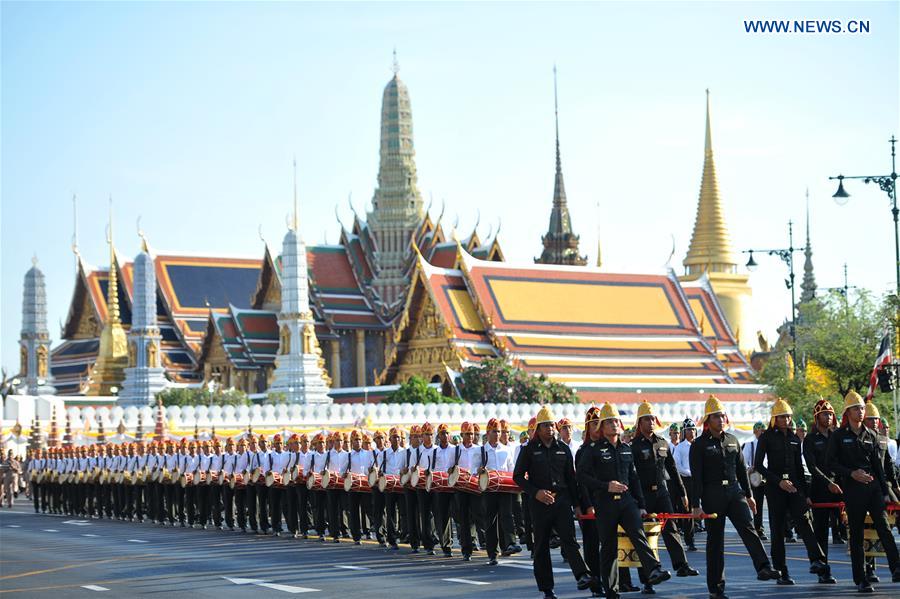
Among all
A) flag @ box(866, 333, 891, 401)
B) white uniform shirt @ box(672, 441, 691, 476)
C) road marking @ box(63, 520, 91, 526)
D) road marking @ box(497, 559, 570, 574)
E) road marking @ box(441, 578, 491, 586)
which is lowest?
road marking @ box(63, 520, 91, 526)

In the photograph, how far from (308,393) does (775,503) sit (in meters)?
50.2

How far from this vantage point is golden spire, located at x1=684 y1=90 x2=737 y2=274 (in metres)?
84.3

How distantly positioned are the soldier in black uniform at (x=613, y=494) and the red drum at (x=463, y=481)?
5032 mm

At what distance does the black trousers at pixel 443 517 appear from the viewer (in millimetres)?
19219

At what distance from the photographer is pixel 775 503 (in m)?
15.0

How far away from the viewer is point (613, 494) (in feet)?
43.5

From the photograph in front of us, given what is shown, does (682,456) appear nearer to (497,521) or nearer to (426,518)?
(426,518)

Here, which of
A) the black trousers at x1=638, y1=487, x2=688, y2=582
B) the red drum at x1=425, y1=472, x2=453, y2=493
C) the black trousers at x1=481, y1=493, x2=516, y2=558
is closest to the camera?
the black trousers at x1=638, y1=487, x2=688, y2=582

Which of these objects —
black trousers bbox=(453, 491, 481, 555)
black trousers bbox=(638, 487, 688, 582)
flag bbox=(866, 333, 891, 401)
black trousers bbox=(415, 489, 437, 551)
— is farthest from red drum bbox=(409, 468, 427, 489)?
flag bbox=(866, 333, 891, 401)

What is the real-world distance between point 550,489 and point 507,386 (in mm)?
44010

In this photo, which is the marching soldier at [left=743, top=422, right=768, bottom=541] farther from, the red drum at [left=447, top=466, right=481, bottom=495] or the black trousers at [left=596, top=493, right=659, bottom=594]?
→ the red drum at [left=447, top=466, right=481, bottom=495]

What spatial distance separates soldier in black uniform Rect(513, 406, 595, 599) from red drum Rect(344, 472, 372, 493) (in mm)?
7504

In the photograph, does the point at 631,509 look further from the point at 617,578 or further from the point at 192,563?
the point at 192,563

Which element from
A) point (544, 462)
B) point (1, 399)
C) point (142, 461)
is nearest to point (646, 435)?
point (544, 462)
